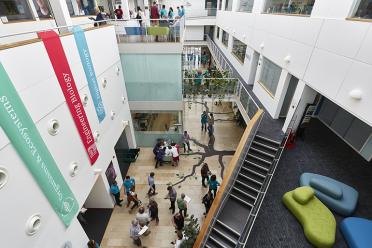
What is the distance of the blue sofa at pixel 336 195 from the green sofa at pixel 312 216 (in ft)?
1.12

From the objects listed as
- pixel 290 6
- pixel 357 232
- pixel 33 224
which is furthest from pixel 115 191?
pixel 290 6

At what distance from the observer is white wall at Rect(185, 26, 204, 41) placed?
26.9 meters

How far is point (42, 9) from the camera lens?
706 centimetres

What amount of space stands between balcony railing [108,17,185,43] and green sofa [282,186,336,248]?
8019mm

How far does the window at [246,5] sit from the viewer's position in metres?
13.4

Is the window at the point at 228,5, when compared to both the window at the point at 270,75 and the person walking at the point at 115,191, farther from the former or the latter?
the person walking at the point at 115,191

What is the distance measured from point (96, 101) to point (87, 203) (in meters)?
4.48

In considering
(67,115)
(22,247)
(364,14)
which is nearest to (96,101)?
(67,115)

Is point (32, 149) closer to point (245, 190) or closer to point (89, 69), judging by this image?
point (89, 69)

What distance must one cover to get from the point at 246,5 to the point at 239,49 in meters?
2.96

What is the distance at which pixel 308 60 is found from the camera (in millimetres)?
7156

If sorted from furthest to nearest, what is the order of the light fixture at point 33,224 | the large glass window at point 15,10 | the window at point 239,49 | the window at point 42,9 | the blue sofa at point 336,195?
1. the window at point 239,49
2. the window at point 42,9
3. the blue sofa at point 336,195
4. the large glass window at point 15,10
5. the light fixture at point 33,224

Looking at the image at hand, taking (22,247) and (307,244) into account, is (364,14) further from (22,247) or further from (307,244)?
(22,247)

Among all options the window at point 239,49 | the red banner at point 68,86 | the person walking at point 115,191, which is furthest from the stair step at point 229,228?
the window at point 239,49
